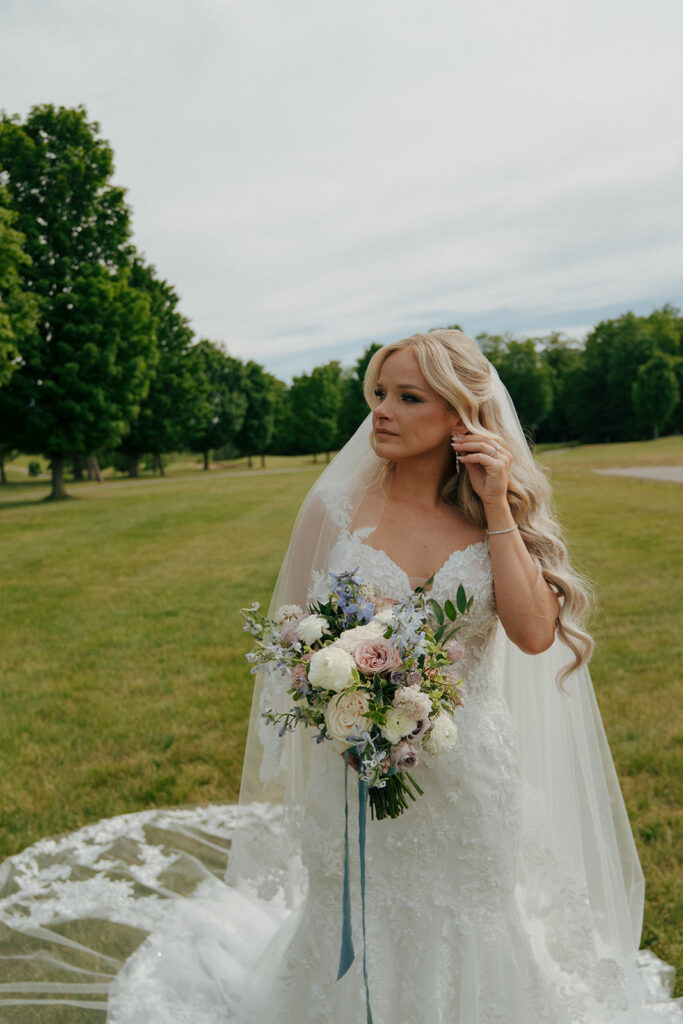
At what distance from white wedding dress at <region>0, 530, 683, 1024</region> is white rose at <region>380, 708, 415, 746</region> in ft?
2.51

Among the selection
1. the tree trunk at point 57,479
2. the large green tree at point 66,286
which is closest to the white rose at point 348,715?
the large green tree at point 66,286

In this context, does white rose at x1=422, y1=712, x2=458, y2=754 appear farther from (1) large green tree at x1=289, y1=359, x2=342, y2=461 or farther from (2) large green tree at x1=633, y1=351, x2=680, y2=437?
(2) large green tree at x1=633, y1=351, x2=680, y2=437

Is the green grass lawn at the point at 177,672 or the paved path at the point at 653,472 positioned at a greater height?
the paved path at the point at 653,472

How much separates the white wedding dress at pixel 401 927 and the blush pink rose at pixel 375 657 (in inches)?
27.0

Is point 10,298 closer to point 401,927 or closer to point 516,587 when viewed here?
point 516,587

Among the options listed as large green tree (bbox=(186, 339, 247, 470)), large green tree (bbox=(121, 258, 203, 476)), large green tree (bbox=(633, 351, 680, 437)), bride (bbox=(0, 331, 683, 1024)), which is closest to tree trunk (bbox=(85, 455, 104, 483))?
large green tree (bbox=(121, 258, 203, 476))

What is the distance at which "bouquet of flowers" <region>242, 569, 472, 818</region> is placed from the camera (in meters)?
2.36

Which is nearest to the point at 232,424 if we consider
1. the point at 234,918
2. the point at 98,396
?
the point at 98,396

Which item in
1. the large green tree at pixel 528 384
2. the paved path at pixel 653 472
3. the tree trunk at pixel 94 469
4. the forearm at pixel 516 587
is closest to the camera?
the forearm at pixel 516 587

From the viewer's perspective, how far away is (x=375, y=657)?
2383 mm

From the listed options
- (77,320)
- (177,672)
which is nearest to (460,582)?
(177,672)

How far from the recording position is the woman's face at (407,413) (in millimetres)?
3145

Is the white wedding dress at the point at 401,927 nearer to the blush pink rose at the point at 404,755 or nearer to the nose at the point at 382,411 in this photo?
the nose at the point at 382,411

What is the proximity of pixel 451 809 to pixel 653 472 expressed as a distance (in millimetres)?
34719
